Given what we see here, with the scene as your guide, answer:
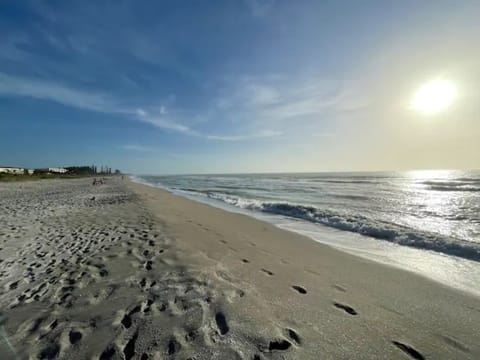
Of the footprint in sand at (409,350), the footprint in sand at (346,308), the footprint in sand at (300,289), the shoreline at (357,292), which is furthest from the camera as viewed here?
the footprint in sand at (300,289)

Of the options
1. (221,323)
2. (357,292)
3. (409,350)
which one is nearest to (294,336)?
(221,323)

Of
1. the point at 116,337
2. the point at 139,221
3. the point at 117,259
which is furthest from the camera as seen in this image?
the point at 139,221

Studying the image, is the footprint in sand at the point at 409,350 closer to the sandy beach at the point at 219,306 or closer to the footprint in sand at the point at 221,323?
the sandy beach at the point at 219,306

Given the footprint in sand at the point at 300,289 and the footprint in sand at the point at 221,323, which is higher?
the footprint in sand at the point at 221,323

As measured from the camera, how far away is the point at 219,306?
3443mm

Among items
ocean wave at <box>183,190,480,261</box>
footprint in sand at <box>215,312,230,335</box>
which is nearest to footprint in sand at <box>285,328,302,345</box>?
footprint in sand at <box>215,312,230,335</box>

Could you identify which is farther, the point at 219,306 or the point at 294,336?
the point at 219,306

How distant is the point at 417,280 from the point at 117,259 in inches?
263

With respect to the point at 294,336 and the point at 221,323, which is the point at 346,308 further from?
the point at 221,323

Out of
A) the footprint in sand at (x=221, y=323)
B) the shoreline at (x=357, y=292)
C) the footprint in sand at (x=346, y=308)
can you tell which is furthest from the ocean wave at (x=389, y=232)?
the footprint in sand at (x=221, y=323)

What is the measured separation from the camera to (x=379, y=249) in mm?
7570

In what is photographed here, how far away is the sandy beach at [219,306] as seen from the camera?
2.69 meters

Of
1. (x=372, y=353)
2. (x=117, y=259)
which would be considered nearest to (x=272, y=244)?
(x=117, y=259)

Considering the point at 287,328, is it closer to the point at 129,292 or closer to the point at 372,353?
the point at 372,353
